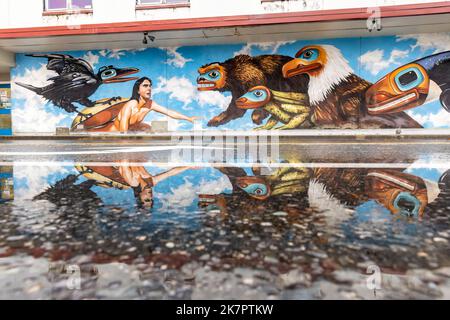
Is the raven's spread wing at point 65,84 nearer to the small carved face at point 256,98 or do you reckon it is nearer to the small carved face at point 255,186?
the small carved face at point 256,98

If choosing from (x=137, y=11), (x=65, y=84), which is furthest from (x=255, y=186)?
(x=65, y=84)

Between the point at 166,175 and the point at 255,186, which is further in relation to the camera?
the point at 166,175

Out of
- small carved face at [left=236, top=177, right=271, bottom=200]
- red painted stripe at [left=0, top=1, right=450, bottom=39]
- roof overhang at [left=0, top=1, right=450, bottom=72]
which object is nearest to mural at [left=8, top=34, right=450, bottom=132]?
roof overhang at [left=0, top=1, right=450, bottom=72]

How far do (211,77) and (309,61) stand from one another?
3127 mm

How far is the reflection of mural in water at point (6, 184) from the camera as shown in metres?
1.40

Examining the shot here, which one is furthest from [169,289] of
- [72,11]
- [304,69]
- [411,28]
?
[72,11]

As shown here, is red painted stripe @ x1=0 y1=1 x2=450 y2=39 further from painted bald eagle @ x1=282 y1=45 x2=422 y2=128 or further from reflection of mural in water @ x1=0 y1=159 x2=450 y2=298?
reflection of mural in water @ x1=0 y1=159 x2=450 y2=298

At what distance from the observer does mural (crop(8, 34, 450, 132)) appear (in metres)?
8.70

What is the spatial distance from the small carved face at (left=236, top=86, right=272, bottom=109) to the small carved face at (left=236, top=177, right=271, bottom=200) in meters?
7.78

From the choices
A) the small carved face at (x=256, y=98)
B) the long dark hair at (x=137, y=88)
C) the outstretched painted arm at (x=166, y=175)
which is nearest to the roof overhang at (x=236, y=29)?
the long dark hair at (x=137, y=88)

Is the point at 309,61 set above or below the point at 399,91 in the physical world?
above

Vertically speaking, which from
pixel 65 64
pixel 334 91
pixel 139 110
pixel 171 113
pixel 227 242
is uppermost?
pixel 65 64

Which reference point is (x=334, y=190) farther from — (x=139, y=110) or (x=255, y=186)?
(x=139, y=110)

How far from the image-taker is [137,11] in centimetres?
880
